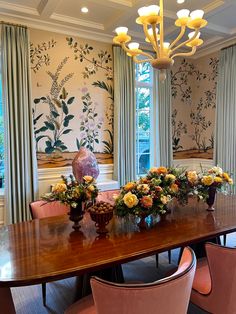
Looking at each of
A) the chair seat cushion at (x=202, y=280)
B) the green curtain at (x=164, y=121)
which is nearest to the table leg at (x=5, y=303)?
the chair seat cushion at (x=202, y=280)

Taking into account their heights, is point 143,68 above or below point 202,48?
below

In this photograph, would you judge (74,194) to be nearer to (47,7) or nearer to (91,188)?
(91,188)

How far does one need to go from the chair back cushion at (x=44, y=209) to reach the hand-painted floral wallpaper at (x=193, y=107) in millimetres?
3111

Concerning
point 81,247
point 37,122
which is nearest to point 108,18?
point 37,122

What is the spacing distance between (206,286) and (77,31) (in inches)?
144

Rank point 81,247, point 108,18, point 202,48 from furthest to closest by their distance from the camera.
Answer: point 202,48 → point 108,18 → point 81,247

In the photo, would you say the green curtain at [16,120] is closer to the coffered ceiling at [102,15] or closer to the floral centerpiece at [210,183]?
the coffered ceiling at [102,15]

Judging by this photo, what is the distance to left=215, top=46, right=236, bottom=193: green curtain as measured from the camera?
432 centimetres

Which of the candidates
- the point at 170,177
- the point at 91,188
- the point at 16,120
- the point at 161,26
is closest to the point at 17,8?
the point at 16,120

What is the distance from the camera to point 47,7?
10.5ft

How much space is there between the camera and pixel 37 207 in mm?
2352

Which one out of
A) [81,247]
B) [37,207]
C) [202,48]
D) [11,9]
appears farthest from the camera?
[202,48]

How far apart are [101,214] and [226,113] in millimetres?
3480

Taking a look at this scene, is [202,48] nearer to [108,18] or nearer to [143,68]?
[143,68]
